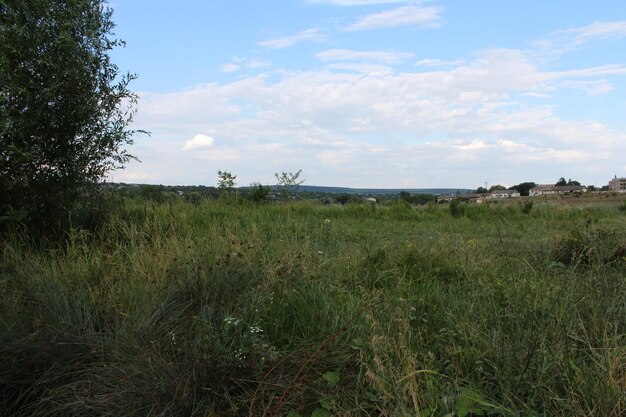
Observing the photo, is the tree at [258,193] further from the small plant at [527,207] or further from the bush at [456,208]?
the small plant at [527,207]

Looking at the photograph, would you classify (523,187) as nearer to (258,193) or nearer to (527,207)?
(527,207)

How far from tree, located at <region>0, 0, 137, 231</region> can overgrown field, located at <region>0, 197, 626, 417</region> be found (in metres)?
1.15

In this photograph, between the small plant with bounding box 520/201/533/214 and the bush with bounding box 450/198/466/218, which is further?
the small plant with bounding box 520/201/533/214

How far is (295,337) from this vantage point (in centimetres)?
327

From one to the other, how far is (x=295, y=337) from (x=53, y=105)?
4153mm

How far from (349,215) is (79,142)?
6.82 m

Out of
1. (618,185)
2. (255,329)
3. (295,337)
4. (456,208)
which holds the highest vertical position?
(618,185)

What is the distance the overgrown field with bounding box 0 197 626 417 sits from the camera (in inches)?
102

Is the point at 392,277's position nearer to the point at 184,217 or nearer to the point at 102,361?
the point at 102,361

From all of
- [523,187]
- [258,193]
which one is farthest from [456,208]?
[258,193]

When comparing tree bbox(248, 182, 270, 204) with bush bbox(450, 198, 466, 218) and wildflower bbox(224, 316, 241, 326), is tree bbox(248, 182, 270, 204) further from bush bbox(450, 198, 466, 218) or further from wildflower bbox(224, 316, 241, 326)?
wildflower bbox(224, 316, 241, 326)

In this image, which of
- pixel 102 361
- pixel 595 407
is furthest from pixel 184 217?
pixel 595 407

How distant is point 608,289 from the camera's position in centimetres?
353

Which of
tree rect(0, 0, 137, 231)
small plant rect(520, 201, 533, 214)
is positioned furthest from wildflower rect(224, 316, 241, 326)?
small plant rect(520, 201, 533, 214)
